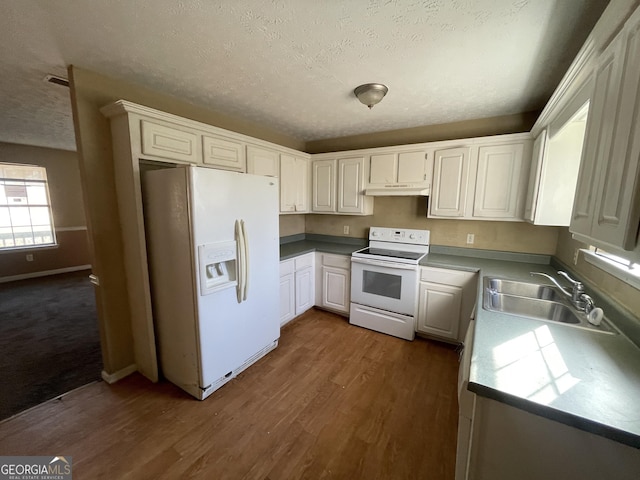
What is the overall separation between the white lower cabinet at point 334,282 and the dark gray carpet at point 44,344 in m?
2.34

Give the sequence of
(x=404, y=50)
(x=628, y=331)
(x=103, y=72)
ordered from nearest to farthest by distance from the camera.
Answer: (x=628, y=331) < (x=404, y=50) < (x=103, y=72)

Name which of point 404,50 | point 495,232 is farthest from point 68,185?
point 495,232

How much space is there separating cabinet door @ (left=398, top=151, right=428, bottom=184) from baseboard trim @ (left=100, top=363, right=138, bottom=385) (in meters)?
3.24

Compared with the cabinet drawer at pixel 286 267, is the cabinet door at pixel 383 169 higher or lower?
higher

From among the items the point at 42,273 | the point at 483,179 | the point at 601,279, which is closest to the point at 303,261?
the point at 483,179

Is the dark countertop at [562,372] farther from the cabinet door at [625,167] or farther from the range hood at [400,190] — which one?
the range hood at [400,190]

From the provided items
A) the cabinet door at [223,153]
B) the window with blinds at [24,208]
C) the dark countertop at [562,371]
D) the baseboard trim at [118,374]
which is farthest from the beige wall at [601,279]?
the window with blinds at [24,208]

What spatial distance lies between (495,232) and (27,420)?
14.0 feet

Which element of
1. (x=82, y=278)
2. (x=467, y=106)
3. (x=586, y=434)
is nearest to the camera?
(x=586, y=434)

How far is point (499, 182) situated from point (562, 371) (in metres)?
2.02

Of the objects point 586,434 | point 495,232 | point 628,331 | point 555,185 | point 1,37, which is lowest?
point 586,434

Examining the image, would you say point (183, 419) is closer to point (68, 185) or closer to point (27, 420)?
point (27, 420)

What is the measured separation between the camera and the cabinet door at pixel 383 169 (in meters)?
2.97

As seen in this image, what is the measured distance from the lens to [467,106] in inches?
94.3
